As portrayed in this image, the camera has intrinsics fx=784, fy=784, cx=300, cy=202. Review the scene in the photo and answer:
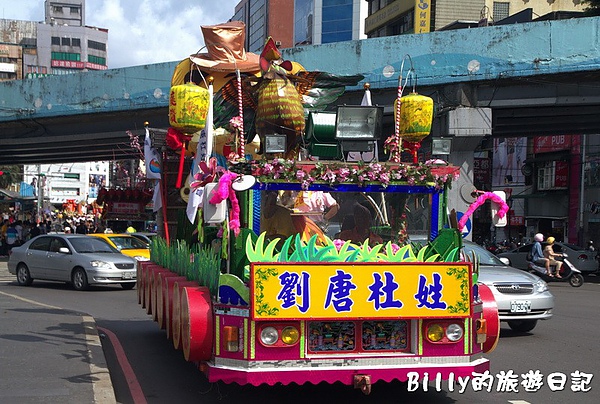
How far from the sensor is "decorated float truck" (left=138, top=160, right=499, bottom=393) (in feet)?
21.8

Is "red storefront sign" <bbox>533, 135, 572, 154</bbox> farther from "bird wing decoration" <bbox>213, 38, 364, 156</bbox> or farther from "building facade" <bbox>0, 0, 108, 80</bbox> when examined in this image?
"building facade" <bbox>0, 0, 108, 80</bbox>

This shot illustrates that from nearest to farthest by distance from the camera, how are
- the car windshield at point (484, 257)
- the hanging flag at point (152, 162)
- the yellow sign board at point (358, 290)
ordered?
the yellow sign board at point (358, 290) → the hanging flag at point (152, 162) → the car windshield at point (484, 257)

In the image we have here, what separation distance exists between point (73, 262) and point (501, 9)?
48807mm

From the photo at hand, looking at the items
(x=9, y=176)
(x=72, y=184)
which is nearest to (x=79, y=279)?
(x=9, y=176)

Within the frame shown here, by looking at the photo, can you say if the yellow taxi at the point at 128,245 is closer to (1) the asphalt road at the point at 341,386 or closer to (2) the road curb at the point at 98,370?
(1) the asphalt road at the point at 341,386

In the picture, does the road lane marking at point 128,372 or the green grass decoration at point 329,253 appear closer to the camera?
the green grass decoration at point 329,253

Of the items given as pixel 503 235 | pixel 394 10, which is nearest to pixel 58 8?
pixel 394 10

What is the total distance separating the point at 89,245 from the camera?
20828 millimetres

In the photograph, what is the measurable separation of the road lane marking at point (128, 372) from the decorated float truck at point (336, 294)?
2.54 feet

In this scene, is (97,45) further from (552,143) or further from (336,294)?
(336,294)

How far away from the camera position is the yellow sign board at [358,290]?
6.57m

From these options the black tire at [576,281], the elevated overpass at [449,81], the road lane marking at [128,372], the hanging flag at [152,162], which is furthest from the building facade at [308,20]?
the road lane marking at [128,372]

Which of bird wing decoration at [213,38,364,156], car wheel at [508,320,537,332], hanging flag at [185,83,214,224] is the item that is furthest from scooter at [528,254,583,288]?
hanging flag at [185,83,214,224]

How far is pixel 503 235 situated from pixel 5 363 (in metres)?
45.8
